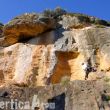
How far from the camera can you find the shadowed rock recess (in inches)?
875

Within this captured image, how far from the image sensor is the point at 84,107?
602 inches

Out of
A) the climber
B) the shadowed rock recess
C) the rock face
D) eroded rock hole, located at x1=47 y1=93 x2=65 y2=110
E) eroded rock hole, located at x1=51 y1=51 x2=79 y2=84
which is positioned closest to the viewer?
eroded rock hole, located at x1=47 y1=93 x2=65 y2=110

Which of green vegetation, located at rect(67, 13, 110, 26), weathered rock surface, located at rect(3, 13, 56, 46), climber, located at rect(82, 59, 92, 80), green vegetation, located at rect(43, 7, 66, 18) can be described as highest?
green vegetation, located at rect(43, 7, 66, 18)

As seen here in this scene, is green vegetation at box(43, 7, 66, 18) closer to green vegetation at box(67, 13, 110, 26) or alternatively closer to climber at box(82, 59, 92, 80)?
green vegetation at box(67, 13, 110, 26)

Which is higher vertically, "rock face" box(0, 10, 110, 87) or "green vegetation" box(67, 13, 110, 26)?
"green vegetation" box(67, 13, 110, 26)

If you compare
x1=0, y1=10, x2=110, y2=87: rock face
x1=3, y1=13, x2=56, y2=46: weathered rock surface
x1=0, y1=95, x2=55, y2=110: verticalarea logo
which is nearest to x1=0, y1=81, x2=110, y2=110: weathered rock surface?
x1=0, y1=95, x2=55, y2=110: verticalarea logo

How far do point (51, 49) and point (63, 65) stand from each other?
128 centimetres

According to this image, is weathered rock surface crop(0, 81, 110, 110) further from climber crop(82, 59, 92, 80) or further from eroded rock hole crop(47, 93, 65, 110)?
climber crop(82, 59, 92, 80)

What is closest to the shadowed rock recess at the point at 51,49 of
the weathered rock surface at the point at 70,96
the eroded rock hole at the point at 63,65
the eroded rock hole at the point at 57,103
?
the eroded rock hole at the point at 63,65

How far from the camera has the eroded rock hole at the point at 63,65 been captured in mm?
22469

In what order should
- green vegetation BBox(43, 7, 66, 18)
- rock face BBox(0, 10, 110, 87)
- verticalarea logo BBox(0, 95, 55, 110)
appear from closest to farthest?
verticalarea logo BBox(0, 95, 55, 110), rock face BBox(0, 10, 110, 87), green vegetation BBox(43, 7, 66, 18)

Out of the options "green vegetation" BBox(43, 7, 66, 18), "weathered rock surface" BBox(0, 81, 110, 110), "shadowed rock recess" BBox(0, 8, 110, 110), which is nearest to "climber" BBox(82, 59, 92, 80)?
"shadowed rock recess" BBox(0, 8, 110, 110)

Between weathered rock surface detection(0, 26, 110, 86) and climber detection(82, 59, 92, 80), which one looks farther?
weathered rock surface detection(0, 26, 110, 86)

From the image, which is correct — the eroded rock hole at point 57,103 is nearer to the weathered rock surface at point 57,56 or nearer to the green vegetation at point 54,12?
the weathered rock surface at point 57,56
